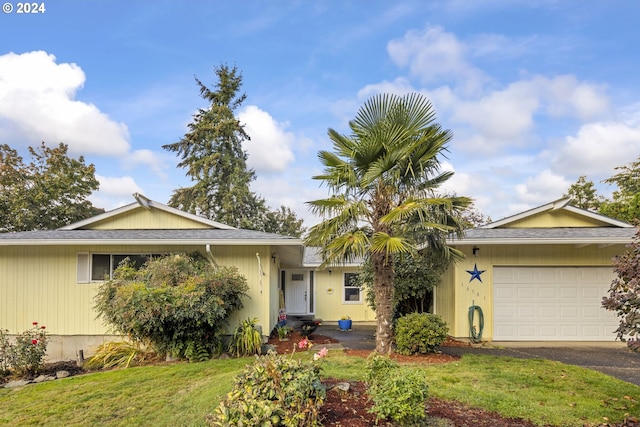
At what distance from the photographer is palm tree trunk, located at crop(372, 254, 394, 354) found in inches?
301

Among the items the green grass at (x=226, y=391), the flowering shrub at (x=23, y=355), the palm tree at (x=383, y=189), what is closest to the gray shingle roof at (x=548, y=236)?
the palm tree at (x=383, y=189)

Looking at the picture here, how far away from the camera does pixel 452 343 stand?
10172 millimetres

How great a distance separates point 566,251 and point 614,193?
1902 centimetres

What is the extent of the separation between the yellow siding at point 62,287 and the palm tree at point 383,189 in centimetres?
269

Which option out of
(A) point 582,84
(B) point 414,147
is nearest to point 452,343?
(B) point 414,147

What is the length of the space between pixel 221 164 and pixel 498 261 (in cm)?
1995

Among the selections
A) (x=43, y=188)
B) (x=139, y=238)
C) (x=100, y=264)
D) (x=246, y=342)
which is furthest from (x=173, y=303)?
(x=43, y=188)

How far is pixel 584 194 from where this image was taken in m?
28.2

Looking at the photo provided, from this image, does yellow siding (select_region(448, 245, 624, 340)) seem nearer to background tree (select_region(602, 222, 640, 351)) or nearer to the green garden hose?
the green garden hose

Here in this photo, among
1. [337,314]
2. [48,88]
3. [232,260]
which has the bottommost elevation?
[337,314]

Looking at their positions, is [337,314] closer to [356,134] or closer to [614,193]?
[356,134]

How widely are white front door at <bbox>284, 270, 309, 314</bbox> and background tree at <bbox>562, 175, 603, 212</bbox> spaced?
70.9 feet

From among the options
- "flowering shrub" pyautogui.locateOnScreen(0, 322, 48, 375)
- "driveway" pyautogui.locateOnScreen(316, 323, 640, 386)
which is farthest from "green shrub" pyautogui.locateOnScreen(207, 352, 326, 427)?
"flowering shrub" pyautogui.locateOnScreen(0, 322, 48, 375)

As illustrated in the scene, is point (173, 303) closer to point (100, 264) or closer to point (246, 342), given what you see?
point (246, 342)
